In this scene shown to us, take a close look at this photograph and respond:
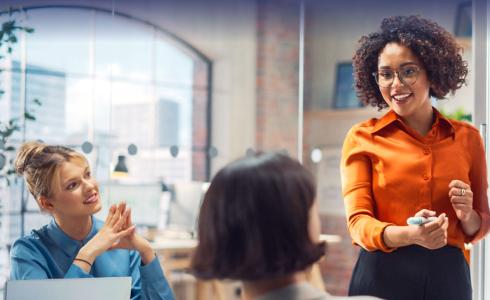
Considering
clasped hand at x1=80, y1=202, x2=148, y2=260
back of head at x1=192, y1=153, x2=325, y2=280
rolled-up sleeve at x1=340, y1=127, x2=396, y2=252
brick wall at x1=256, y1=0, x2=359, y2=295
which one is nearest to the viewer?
back of head at x1=192, y1=153, x2=325, y2=280

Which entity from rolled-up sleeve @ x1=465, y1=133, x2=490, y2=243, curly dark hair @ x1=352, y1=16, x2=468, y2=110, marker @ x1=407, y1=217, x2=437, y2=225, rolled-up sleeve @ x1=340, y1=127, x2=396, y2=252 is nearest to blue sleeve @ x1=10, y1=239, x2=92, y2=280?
rolled-up sleeve @ x1=340, y1=127, x2=396, y2=252

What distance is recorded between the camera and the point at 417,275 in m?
1.79

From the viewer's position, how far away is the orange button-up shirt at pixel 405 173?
5.89 feet

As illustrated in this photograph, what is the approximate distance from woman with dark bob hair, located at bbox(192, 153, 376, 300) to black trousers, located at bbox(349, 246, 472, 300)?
750 mm

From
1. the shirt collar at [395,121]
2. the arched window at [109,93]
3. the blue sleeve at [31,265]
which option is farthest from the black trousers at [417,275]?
the arched window at [109,93]

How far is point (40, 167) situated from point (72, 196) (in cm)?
13

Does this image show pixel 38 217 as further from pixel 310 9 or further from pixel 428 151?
pixel 310 9

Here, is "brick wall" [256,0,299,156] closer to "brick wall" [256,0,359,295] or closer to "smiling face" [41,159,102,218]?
"brick wall" [256,0,359,295]

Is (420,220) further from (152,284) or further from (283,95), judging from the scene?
(283,95)

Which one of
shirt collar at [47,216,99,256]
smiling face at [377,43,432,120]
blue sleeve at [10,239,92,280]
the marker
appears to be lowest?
blue sleeve at [10,239,92,280]

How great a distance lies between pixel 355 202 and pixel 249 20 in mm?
4106

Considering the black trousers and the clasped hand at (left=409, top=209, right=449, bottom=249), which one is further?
the black trousers

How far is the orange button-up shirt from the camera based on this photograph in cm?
180

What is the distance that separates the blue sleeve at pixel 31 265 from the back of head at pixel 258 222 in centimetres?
84
